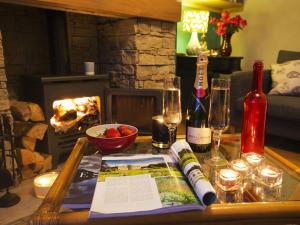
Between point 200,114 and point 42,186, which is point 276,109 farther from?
point 42,186

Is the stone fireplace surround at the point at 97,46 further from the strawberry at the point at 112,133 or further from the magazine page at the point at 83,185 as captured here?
the magazine page at the point at 83,185

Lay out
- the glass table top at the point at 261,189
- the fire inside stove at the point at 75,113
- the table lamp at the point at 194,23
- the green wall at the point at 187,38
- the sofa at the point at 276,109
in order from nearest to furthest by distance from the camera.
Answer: the glass table top at the point at 261,189, the fire inside stove at the point at 75,113, the sofa at the point at 276,109, the table lamp at the point at 194,23, the green wall at the point at 187,38

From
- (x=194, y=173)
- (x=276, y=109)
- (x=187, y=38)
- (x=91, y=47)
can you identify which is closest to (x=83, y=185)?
(x=194, y=173)

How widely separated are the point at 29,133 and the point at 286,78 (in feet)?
6.45

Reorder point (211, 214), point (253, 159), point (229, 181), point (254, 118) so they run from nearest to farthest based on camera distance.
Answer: point (211, 214), point (229, 181), point (253, 159), point (254, 118)

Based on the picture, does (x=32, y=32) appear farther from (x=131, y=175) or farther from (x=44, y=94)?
(x=131, y=175)

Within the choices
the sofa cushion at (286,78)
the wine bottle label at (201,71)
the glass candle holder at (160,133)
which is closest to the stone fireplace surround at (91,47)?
the sofa cushion at (286,78)

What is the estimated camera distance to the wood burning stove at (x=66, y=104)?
1640mm

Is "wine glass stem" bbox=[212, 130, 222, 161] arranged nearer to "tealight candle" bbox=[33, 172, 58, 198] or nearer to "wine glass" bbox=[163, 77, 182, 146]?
"wine glass" bbox=[163, 77, 182, 146]

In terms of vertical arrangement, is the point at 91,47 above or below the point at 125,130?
above

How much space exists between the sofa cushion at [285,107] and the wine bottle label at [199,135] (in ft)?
3.94

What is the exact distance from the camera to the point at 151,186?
65 centimetres

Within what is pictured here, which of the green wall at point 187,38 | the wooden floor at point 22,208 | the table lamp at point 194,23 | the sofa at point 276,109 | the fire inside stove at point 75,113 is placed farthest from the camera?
the green wall at point 187,38

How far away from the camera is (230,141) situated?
1.13 m
